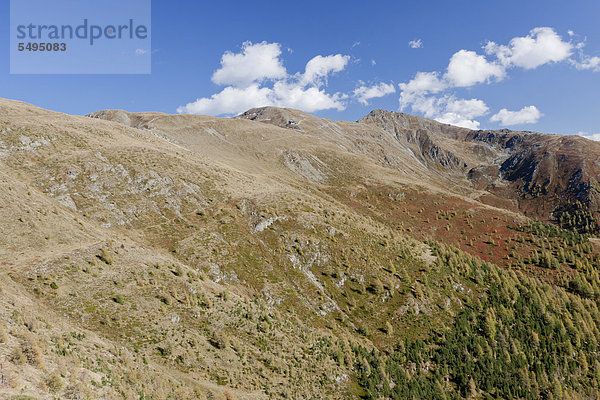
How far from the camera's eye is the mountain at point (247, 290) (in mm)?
22359

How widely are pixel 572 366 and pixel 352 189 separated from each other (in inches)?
2443

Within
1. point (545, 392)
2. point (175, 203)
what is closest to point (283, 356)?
point (175, 203)

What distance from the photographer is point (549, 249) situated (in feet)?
210

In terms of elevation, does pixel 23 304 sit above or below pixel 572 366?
above

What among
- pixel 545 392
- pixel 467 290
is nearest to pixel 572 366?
pixel 545 392

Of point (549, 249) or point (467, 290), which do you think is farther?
point (549, 249)

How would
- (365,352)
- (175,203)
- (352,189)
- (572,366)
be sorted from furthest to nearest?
(352,189)
(175,203)
(572,366)
(365,352)

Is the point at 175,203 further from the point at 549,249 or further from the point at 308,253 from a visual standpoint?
the point at 549,249

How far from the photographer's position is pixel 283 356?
96.1 ft

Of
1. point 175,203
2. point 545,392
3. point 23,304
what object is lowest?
point 545,392

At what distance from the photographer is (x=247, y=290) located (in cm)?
3694

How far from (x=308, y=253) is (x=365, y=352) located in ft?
54.9

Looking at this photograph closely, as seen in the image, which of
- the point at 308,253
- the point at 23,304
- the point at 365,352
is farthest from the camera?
the point at 308,253

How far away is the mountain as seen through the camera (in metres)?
22.4
